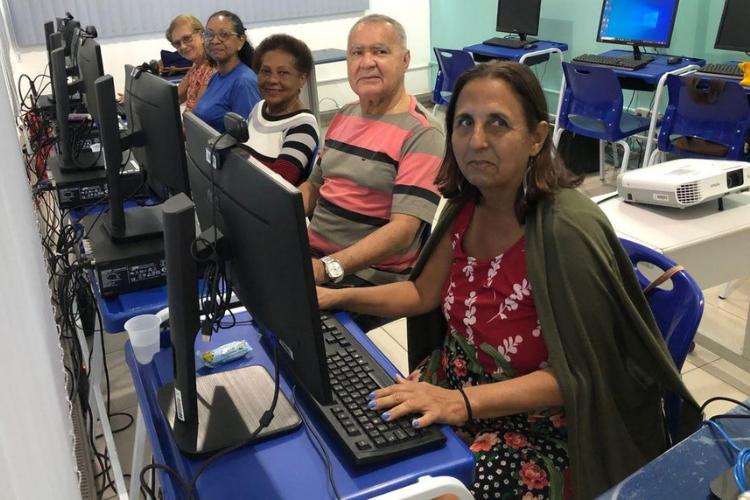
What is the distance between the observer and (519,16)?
5.56m

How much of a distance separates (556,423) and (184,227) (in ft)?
2.63

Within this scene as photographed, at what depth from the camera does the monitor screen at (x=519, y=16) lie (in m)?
5.40

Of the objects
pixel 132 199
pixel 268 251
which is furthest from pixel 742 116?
pixel 268 251

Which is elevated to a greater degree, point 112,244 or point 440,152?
point 440,152

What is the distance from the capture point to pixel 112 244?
1720 millimetres

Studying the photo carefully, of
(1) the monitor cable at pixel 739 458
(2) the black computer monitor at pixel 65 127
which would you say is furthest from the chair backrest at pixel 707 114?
(2) the black computer monitor at pixel 65 127

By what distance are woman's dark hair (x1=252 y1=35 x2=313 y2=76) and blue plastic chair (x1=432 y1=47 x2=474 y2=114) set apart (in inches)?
109

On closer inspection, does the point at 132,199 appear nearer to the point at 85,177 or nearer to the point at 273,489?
the point at 85,177

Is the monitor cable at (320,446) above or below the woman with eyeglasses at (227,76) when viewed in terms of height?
below

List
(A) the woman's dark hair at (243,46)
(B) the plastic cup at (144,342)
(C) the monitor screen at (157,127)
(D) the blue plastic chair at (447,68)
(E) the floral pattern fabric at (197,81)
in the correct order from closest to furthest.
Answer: (B) the plastic cup at (144,342), (C) the monitor screen at (157,127), (A) the woman's dark hair at (243,46), (E) the floral pattern fabric at (197,81), (D) the blue plastic chair at (447,68)

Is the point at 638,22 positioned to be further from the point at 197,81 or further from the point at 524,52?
the point at 197,81

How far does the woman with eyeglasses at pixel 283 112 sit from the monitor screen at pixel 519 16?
11.4ft

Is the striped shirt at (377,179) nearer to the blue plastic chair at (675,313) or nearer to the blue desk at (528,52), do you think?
the blue plastic chair at (675,313)

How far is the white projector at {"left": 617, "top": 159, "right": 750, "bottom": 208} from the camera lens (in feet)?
6.50
